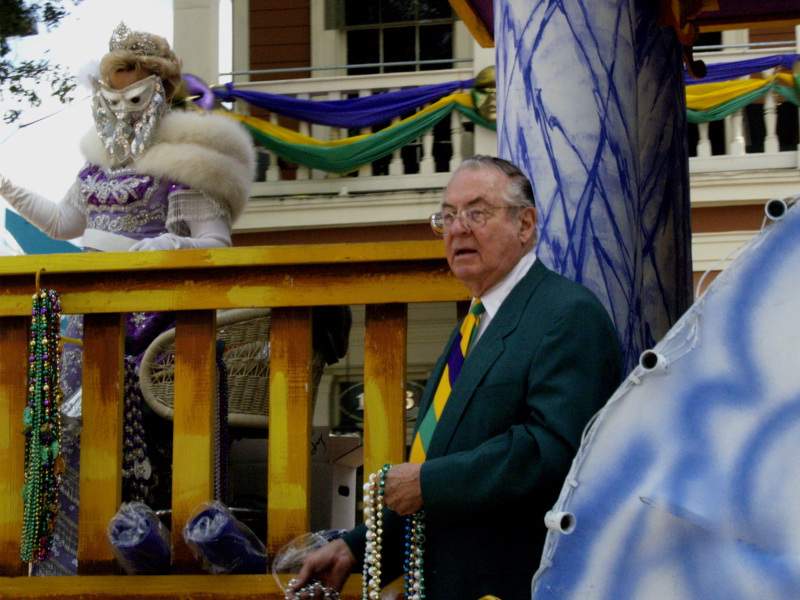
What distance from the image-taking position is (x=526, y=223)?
88.3 inches

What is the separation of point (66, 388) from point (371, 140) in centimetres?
504

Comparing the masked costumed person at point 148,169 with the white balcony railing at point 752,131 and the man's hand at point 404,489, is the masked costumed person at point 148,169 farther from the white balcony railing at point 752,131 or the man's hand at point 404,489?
the white balcony railing at point 752,131

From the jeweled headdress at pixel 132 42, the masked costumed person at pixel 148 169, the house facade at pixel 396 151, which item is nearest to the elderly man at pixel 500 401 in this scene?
the masked costumed person at pixel 148 169

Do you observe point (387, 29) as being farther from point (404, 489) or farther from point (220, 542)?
point (404, 489)

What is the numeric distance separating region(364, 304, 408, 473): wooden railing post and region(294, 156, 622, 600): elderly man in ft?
1.56

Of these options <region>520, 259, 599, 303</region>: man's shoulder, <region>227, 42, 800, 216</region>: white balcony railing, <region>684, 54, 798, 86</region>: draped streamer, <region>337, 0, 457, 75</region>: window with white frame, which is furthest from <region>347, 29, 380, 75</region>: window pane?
<region>520, 259, 599, 303</region>: man's shoulder

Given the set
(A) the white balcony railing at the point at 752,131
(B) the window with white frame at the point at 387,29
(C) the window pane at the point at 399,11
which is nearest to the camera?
(A) the white balcony railing at the point at 752,131

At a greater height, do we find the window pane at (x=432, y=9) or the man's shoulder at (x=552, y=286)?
the window pane at (x=432, y=9)

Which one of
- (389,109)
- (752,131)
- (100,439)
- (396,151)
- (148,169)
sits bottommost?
(100,439)

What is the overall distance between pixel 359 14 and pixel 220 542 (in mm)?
7509

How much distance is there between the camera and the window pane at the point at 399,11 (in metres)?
9.51

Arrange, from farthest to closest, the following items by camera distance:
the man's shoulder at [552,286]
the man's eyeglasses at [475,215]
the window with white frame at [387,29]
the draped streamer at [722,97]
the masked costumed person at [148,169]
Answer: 1. the window with white frame at [387,29]
2. the draped streamer at [722,97]
3. the masked costumed person at [148,169]
4. the man's eyeglasses at [475,215]
5. the man's shoulder at [552,286]

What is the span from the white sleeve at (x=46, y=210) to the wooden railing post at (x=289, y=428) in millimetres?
1576

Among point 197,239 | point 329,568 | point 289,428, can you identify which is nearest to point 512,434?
point 329,568
